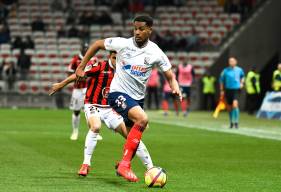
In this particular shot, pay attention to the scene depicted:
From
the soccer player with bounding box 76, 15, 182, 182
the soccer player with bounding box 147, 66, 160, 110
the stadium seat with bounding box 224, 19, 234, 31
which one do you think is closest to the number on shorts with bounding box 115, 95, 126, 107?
the soccer player with bounding box 76, 15, 182, 182

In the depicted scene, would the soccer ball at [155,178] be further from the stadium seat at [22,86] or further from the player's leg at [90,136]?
the stadium seat at [22,86]

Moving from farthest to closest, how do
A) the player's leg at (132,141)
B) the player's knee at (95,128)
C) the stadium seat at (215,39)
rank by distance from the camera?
the stadium seat at (215,39), the player's knee at (95,128), the player's leg at (132,141)

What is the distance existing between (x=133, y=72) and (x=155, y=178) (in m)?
1.55

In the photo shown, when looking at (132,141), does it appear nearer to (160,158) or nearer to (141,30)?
(141,30)

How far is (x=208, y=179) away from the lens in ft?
44.3

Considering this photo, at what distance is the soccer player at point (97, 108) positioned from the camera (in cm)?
1355

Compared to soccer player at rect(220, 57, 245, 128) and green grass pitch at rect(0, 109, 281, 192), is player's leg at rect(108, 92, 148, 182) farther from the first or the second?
soccer player at rect(220, 57, 245, 128)

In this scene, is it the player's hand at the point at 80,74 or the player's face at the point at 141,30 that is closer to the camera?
the player's face at the point at 141,30

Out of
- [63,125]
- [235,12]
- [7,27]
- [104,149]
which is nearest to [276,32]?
[235,12]

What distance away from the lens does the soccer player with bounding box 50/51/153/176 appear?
44.4ft

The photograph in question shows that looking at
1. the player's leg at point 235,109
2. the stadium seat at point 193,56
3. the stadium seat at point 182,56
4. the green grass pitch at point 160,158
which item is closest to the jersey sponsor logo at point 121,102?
the green grass pitch at point 160,158

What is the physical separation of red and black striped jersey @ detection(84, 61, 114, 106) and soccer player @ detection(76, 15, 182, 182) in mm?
2274

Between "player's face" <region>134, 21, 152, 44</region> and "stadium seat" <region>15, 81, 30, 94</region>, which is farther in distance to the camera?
"stadium seat" <region>15, 81, 30, 94</region>

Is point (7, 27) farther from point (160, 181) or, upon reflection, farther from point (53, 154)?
point (160, 181)
